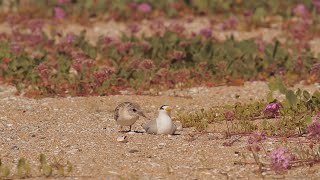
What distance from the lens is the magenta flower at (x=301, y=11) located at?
2272 centimetres

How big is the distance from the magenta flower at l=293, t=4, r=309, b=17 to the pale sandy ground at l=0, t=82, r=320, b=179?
20.6 feet

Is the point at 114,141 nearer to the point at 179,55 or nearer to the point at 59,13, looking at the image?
the point at 179,55

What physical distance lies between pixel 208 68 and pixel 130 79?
58.6 inches

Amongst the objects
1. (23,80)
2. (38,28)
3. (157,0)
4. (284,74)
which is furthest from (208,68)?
(157,0)

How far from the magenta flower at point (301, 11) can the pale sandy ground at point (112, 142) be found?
20.6ft

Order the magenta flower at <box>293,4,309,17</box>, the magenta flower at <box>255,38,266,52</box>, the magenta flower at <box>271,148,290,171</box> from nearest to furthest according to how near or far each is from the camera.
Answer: the magenta flower at <box>271,148,290,171</box> → the magenta flower at <box>255,38,266,52</box> → the magenta flower at <box>293,4,309,17</box>

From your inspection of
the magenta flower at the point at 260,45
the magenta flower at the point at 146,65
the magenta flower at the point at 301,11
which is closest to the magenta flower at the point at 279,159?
the magenta flower at the point at 146,65

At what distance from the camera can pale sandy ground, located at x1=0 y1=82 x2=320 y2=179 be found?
10.9 metres

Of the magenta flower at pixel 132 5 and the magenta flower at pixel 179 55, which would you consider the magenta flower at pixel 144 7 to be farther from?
the magenta flower at pixel 179 55

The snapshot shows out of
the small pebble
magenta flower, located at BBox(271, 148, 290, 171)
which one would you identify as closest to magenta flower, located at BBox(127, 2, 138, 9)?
A: the small pebble

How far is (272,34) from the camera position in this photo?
2227 centimetres

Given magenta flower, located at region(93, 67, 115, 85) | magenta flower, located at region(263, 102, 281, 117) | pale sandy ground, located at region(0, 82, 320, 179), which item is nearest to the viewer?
pale sandy ground, located at region(0, 82, 320, 179)

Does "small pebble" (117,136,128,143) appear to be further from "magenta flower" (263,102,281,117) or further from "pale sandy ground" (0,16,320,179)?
"magenta flower" (263,102,281,117)

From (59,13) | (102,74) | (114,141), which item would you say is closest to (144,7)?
(59,13)
